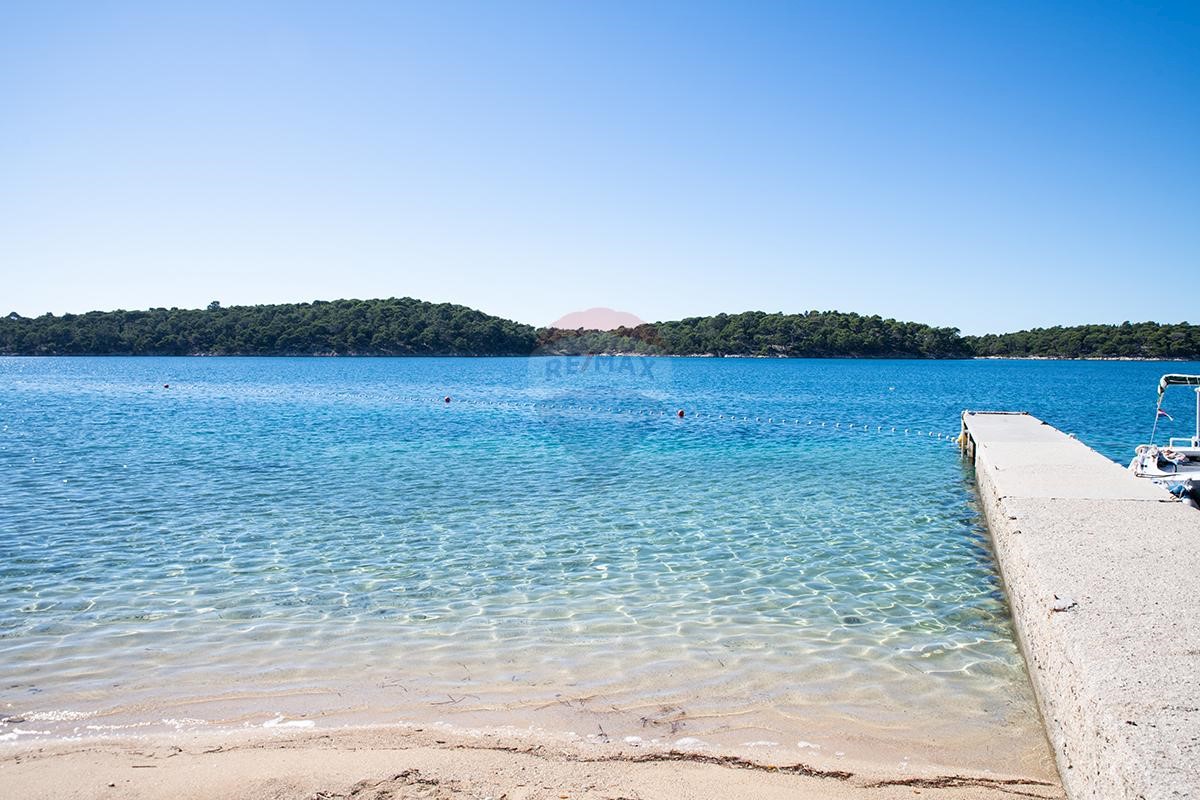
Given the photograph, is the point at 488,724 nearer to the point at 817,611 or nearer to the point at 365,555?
the point at 817,611

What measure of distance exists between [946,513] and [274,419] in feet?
82.2

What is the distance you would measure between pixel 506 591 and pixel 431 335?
475 feet

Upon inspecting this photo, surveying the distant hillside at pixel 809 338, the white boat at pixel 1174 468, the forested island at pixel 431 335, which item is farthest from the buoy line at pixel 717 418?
the distant hillside at pixel 809 338

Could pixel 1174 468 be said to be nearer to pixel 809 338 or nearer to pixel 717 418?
pixel 717 418

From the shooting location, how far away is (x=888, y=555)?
9.97 metres

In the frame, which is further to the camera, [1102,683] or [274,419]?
[274,419]

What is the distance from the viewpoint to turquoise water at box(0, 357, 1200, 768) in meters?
5.58

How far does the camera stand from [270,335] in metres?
152

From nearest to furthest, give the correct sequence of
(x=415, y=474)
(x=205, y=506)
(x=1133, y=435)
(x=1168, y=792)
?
1. (x=1168, y=792)
2. (x=205, y=506)
3. (x=415, y=474)
4. (x=1133, y=435)

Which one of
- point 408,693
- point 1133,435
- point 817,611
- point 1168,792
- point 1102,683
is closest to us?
point 1168,792

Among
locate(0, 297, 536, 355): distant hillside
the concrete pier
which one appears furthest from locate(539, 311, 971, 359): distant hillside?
the concrete pier

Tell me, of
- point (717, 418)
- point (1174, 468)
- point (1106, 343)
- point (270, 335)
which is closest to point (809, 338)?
point (1106, 343)

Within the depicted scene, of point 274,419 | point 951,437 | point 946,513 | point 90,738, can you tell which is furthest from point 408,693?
point 274,419

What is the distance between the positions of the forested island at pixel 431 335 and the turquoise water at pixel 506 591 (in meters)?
122
